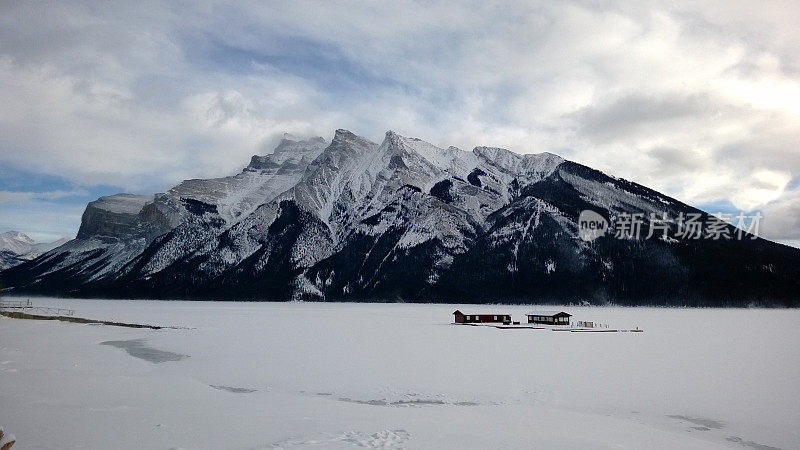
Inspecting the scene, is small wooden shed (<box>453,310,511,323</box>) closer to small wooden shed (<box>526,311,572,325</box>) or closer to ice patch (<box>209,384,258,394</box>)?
small wooden shed (<box>526,311,572,325</box>)

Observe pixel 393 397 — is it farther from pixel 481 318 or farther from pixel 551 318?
pixel 481 318

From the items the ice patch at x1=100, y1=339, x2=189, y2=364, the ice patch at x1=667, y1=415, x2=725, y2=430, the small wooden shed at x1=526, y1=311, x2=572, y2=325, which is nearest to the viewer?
the ice patch at x1=667, y1=415, x2=725, y2=430

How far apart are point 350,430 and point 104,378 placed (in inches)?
861

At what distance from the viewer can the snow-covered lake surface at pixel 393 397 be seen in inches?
914

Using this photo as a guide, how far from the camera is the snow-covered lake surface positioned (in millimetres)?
23219

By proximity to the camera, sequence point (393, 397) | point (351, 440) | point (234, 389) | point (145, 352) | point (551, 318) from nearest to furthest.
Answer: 1. point (351, 440)
2. point (393, 397)
3. point (234, 389)
4. point (145, 352)
5. point (551, 318)

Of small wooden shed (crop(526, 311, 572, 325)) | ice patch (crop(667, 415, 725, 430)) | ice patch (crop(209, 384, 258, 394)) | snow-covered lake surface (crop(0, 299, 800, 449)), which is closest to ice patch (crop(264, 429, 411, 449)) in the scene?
snow-covered lake surface (crop(0, 299, 800, 449))

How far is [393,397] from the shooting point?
33688 mm

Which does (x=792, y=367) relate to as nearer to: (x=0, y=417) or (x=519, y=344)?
(x=519, y=344)

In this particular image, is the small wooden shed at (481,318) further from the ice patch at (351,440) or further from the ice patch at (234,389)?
the ice patch at (351,440)

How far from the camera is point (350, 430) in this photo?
24.0m

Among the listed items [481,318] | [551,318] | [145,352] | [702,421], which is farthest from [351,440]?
[481,318]

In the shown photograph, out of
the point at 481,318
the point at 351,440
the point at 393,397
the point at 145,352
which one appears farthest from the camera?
the point at 481,318

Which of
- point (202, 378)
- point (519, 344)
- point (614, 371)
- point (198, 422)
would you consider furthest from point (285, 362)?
point (519, 344)
